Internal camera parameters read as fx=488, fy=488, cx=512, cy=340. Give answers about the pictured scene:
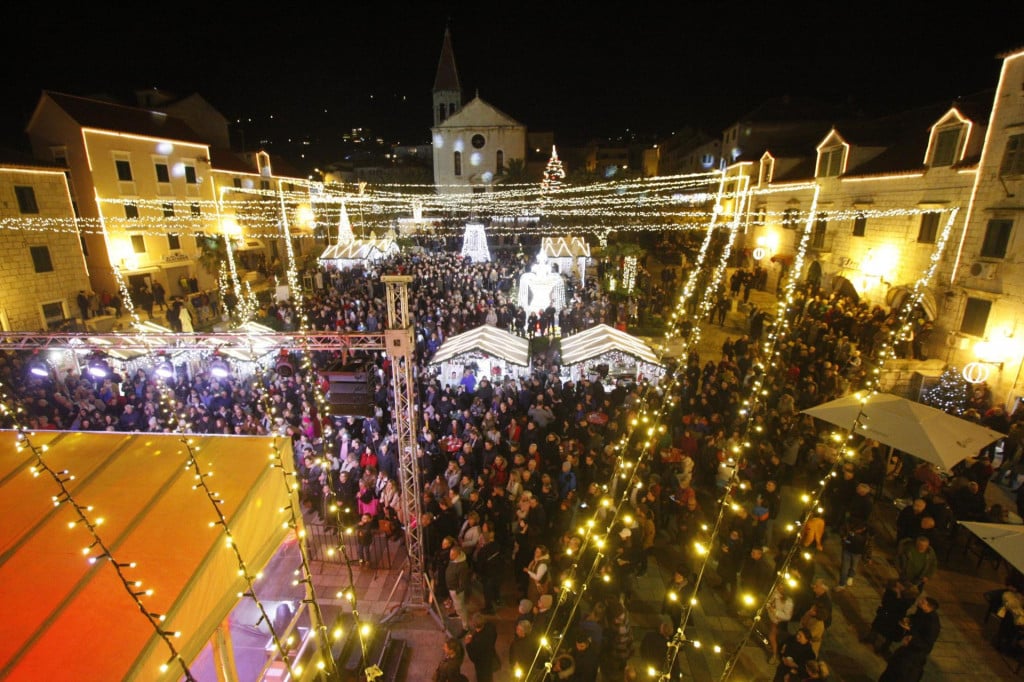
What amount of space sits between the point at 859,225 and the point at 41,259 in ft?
100

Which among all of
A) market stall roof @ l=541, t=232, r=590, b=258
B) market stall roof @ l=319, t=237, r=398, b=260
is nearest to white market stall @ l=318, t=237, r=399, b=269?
market stall roof @ l=319, t=237, r=398, b=260

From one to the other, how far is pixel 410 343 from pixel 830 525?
7.10 meters

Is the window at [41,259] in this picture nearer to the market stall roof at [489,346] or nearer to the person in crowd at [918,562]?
the market stall roof at [489,346]

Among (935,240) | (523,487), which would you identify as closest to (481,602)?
(523,487)

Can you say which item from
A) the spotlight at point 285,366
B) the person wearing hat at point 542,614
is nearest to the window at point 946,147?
the person wearing hat at point 542,614

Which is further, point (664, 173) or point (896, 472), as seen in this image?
point (664, 173)

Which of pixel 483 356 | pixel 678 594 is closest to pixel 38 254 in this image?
pixel 483 356

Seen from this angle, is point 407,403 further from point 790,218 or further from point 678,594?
point 790,218

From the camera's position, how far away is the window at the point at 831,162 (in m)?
18.9

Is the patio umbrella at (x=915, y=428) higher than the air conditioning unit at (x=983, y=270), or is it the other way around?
the air conditioning unit at (x=983, y=270)

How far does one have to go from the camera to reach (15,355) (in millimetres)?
13305

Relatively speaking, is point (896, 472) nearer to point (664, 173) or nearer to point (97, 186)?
point (97, 186)

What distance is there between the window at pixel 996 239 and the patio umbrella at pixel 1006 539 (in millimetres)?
10051

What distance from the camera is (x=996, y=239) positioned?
39.6ft
